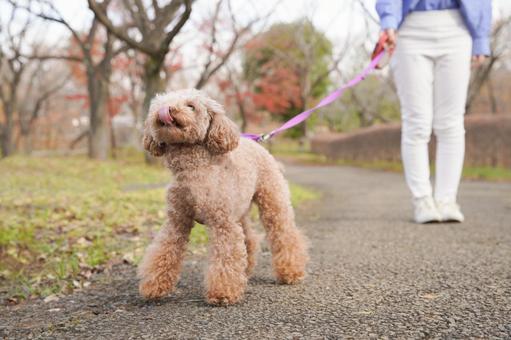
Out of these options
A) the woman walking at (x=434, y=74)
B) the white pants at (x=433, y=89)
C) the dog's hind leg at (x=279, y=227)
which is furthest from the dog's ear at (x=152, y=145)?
the white pants at (x=433, y=89)

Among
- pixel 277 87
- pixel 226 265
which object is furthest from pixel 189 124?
pixel 277 87

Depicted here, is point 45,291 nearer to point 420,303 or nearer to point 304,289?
point 304,289

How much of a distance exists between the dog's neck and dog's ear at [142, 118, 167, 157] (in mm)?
53

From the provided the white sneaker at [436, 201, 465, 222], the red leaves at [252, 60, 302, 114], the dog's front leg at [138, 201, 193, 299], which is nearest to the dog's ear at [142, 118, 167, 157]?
the dog's front leg at [138, 201, 193, 299]

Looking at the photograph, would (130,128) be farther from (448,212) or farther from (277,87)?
(448,212)

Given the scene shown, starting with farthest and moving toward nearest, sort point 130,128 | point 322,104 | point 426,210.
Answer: point 130,128 < point 426,210 < point 322,104

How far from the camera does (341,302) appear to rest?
2.17 m

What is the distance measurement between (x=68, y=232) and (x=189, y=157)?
245 cm

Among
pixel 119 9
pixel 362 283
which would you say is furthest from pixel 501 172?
pixel 119 9

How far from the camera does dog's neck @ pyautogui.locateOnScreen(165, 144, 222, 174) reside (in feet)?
7.24

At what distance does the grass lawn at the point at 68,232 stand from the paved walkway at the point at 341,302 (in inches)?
12.2

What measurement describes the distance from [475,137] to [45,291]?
445 inches

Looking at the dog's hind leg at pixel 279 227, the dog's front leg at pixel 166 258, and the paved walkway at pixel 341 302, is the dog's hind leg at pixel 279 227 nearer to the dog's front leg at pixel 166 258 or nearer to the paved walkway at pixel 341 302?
the paved walkway at pixel 341 302

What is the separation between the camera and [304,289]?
244 centimetres
